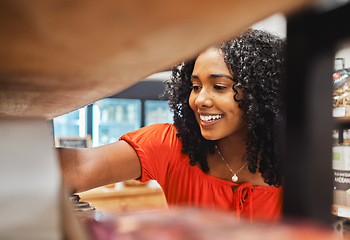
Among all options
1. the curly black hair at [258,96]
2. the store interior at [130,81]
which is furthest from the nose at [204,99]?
the store interior at [130,81]

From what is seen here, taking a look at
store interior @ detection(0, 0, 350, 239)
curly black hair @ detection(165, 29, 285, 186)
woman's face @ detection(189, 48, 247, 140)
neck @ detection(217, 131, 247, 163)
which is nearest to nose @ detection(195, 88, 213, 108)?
woman's face @ detection(189, 48, 247, 140)

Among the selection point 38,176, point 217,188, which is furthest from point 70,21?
point 217,188

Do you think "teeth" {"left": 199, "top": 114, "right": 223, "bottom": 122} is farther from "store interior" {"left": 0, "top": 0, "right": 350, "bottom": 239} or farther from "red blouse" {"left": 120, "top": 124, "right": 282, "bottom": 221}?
"store interior" {"left": 0, "top": 0, "right": 350, "bottom": 239}

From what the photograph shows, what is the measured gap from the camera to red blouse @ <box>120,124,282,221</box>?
1.41 metres

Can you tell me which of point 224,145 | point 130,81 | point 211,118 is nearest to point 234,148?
point 224,145

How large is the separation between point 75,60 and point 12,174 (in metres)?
0.16

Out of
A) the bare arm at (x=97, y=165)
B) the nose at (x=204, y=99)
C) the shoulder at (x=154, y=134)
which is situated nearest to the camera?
the bare arm at (x=97, y=165)

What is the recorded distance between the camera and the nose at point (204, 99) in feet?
4.50

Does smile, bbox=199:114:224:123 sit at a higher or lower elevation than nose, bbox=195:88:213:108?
lower

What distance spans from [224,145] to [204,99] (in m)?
0.34

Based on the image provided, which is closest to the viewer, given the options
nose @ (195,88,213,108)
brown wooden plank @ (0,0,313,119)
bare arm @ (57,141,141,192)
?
brown wooden plank @ (0,0,313,119)

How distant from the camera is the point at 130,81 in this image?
347mm

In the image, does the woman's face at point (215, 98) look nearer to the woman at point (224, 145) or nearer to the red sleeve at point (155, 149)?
the woman at point (224, 145)

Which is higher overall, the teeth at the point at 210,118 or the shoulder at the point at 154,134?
the teeth at the point at 210,118
